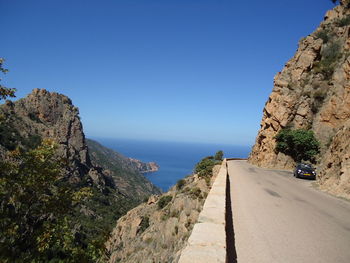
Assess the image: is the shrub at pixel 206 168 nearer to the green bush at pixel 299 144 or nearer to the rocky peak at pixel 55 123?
the green bush at pixel 299 144

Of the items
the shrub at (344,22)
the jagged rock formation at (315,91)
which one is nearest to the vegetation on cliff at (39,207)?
the jagged rock formation at (315,91)

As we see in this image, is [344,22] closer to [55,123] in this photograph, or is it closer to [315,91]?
[315,91]

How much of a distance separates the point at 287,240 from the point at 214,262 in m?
3.25

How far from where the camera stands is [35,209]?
8.41 metres

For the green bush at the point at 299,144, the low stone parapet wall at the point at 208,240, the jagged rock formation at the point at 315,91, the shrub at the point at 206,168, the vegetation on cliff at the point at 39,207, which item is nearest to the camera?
the low stone parapet wall at the point at 208,240

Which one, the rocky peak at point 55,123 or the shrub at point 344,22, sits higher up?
the shrub at point 344,22

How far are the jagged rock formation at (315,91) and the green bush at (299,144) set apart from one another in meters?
0.77

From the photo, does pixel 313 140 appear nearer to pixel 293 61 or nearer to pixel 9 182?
pixel 293 61

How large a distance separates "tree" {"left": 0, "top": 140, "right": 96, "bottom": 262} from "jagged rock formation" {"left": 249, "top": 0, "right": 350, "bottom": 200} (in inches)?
1044

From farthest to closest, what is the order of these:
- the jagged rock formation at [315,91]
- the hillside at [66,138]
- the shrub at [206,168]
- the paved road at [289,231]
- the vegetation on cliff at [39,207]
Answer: the hillside at [66,138] → the jagged rock formation at [315,91] → the shrub at [206,168] → the vegetation on cliff at [39,207] → the paved road at [289,231]

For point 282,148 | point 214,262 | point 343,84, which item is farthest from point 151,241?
point 343,84

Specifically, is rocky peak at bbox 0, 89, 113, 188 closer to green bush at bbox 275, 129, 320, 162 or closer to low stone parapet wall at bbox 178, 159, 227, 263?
green bush at bbox 275, 129, 320, 162

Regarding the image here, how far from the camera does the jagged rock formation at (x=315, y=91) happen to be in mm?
28781

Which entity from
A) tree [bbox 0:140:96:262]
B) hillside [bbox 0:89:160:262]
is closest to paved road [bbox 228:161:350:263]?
tree [bbox 0:140:96:262]
